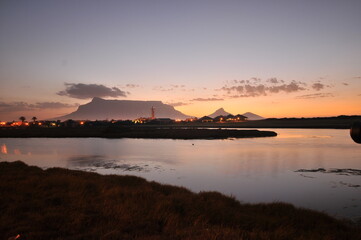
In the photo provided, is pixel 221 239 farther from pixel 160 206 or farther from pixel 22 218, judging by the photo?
pixel 22 218

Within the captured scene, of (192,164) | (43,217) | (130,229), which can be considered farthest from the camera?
(192,164)

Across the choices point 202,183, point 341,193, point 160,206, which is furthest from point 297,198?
point 160,206

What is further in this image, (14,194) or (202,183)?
(202,183)

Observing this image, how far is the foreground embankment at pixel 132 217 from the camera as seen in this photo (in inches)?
228

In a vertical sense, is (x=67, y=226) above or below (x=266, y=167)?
above

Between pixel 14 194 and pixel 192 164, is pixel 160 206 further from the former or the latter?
pixel 192 164

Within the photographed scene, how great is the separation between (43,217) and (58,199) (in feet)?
6.79

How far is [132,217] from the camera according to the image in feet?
22.8

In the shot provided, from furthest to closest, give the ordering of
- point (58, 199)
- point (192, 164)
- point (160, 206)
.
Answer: point (192, 164) → point (58, 199) → point (160, 206)

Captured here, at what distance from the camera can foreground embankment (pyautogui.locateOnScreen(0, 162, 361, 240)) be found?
5793mm

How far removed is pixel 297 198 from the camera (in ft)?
44.6

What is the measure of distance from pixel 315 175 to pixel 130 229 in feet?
57.9

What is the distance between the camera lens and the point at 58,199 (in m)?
8.64

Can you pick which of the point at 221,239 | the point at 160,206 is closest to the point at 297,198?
the point at 160,206
